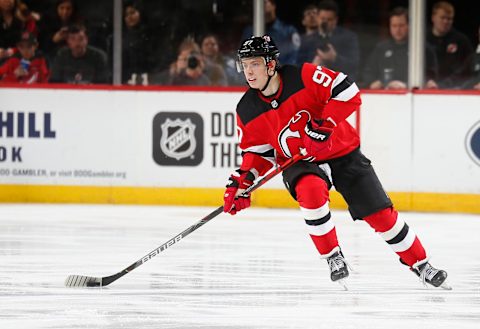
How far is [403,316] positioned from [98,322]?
987 mm

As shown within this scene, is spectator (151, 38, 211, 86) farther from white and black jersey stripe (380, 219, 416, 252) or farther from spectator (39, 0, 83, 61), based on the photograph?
white and black jersey stripe (380, 219, 416, 252)

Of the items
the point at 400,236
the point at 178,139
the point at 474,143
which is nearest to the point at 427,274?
the point at 400,236

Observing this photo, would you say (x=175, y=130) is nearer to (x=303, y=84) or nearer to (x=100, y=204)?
(x=100, y=204)

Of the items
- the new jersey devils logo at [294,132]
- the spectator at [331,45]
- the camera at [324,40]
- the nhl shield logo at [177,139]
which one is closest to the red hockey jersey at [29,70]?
the nhl shield logo at [177,139]

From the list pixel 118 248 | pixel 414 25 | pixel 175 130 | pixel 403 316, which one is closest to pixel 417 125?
pixel 414 25

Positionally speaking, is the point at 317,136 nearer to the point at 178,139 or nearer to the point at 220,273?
the point at 220,273

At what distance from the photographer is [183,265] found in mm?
5629

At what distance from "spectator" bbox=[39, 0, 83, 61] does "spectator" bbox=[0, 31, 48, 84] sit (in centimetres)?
10

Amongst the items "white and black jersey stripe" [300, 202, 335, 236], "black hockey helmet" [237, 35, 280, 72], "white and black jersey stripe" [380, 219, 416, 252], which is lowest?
"white and black jersey stripe" [380, 219, 416, 252]

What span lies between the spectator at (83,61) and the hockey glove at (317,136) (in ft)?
13.6

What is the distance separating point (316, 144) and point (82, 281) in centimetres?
103

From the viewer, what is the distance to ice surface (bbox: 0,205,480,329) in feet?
13.7

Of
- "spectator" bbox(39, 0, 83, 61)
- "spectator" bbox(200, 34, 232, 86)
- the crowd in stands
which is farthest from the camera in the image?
"spectator" bbox(39, 0, 83, 61)

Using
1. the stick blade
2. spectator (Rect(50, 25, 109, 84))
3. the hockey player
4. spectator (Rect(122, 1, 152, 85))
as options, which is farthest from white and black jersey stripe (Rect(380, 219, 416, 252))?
spectator (Rect(50, 25, 109, 84))
